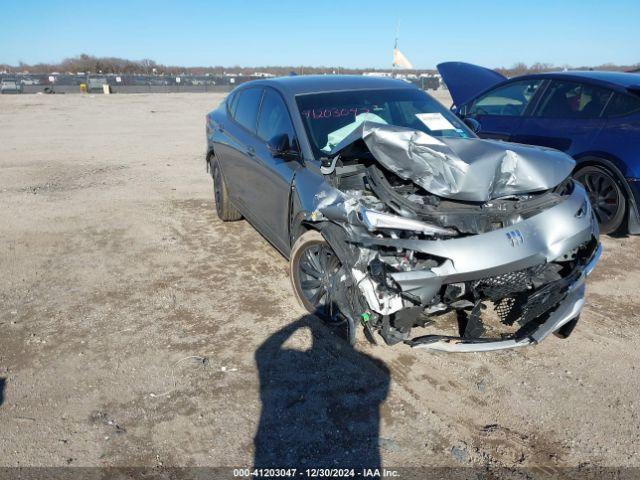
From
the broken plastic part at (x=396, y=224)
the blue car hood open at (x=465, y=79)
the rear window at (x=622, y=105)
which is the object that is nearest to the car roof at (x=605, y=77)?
the rear window at (x=622, y=105)

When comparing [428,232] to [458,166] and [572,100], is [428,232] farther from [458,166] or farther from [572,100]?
[572,100]

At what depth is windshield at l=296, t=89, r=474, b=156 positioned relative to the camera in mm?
3975

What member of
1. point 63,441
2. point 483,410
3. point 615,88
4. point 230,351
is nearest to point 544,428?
point 483,410

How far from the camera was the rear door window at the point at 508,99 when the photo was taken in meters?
6.18

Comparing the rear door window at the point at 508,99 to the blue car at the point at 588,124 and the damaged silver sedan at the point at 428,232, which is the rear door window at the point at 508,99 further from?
the damaged silver sedan at the point at 428,232

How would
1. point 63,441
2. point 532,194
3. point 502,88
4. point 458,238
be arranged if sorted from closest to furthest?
point 63,441 → point 458,238 → point 532,194 → point 502,88

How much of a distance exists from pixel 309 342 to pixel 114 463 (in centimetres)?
146

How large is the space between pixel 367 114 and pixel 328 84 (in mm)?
548

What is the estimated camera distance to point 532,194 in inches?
129

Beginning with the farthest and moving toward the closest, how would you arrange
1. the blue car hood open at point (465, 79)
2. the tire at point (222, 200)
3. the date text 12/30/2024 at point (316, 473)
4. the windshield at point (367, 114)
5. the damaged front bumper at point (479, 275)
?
the blue car hood open at point (465, 79), the tire at point (222, 200), the windshield at point (367, 114), the damaged front bumper at point (479, 275), the date text 12/30/2024 at point (316, 473)

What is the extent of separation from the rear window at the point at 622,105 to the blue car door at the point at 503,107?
3.43ft

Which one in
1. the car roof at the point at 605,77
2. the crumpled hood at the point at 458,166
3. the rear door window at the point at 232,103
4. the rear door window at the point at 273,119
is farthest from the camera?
the rear door window at the point at 232,103

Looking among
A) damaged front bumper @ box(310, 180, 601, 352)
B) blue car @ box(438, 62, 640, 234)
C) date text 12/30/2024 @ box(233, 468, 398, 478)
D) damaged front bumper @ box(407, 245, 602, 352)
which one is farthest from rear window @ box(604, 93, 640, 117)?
date text 12/30/2024 @ box(233, 468, 398, 478)

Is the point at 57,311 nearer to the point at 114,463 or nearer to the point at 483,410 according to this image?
the point at 114,463
